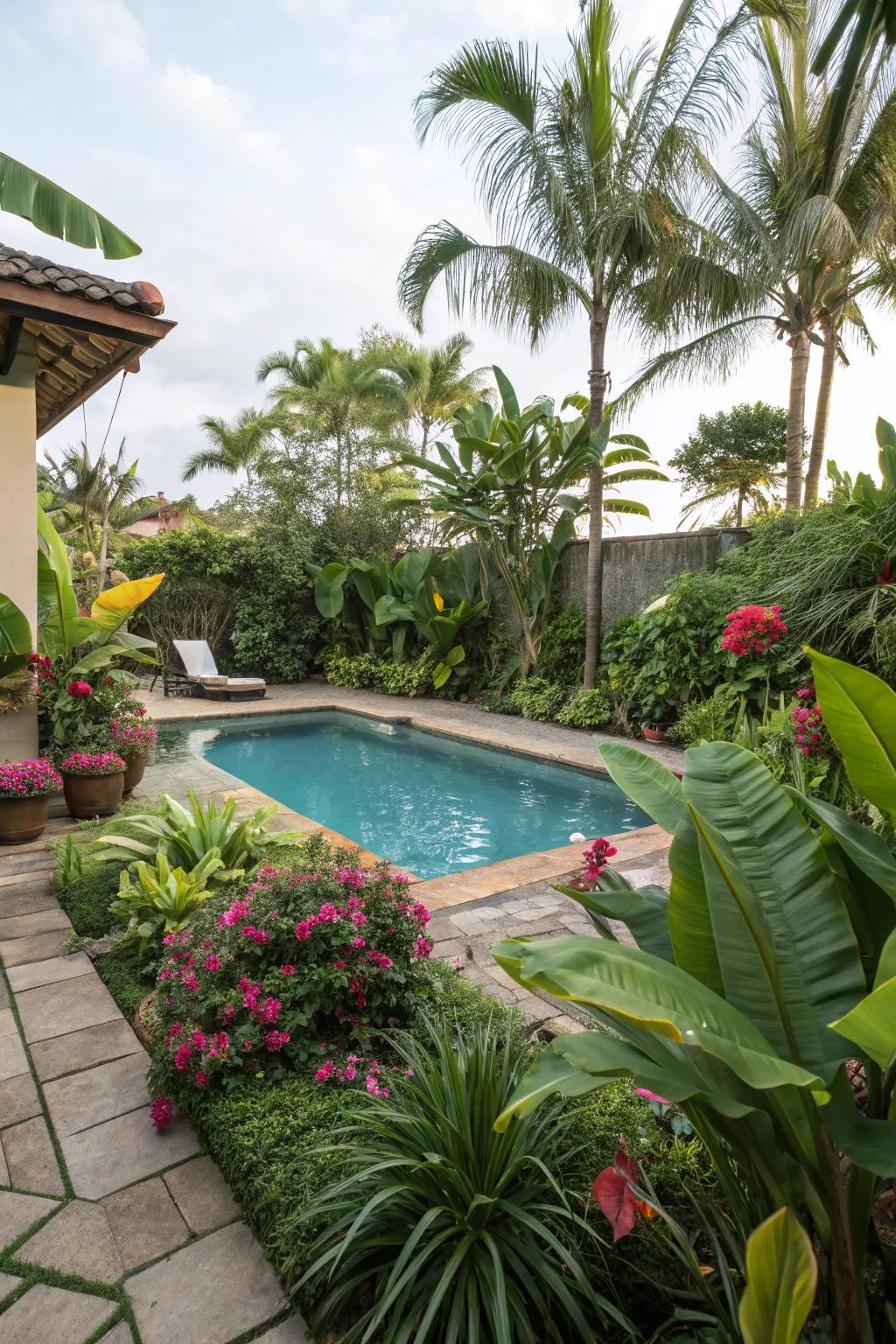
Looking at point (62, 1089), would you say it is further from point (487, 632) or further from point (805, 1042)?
point (487, 632)

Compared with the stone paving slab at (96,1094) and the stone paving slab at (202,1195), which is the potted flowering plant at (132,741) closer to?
the stone paving slab at (96,1094)

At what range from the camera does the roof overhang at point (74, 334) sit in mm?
4094

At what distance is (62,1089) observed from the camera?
7.29 ft

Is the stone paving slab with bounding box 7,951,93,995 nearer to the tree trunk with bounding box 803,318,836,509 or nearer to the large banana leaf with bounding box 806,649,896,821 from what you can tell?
the large banana leaf with bounding box 806,649,896,821

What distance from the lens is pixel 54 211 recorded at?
383cm

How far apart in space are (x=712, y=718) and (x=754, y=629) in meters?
1.05

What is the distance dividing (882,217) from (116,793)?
11.3m

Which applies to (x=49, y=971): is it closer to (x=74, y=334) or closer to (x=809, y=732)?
(x=74, y=334)

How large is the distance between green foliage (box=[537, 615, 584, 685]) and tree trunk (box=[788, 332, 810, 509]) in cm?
341

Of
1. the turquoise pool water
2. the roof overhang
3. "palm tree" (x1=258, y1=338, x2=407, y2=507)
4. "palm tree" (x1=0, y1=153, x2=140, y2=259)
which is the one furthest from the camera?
"palm tree" (x1=258, y1=338, x2=407, y2=507)

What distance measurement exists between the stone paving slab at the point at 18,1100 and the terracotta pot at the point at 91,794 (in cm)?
298

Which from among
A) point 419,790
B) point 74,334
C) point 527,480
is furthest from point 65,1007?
point 527,480

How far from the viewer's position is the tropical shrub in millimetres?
1312

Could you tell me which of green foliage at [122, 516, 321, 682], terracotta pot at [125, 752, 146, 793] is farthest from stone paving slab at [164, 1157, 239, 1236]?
green foliage at [122, 516, 321, 682]
